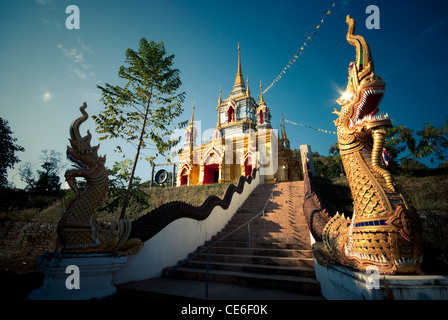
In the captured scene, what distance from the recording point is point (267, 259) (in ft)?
15.0

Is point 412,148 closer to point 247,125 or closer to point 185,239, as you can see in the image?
point 247,125

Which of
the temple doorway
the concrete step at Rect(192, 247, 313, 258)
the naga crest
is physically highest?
the temple doorway

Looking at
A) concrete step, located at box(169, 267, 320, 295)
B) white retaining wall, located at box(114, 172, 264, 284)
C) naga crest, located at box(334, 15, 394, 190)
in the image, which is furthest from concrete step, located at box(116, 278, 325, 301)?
naga crest, located at box(334, 15, 394, 190)

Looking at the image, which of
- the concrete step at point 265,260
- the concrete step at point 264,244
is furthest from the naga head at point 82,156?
the concrete step at point 264,244

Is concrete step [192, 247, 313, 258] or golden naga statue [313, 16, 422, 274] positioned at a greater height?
golden naga statue [313, 16, 422, 274]

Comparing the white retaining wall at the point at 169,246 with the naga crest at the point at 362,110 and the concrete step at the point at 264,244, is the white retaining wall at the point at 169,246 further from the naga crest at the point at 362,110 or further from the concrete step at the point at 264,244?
the naga crest at the point at 362,110

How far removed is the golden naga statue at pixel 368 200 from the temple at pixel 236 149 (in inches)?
563

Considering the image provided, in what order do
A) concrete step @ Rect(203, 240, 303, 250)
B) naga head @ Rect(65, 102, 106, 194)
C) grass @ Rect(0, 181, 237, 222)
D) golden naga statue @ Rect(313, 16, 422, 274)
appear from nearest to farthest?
golden naga statue @ Rect(313, 16, 422, 274) → naga head @ Rect(65, 102, 106, 194) → concrete step @ Rect(203, 240, 303, 250) → grass @ Rect(0, 181, 237, 222)

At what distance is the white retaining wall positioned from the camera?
13.1 feet

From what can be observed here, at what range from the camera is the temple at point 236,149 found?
19.7m

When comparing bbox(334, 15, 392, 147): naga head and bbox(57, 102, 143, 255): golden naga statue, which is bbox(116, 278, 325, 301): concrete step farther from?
bbox(334, 15, 392, 147): naga head

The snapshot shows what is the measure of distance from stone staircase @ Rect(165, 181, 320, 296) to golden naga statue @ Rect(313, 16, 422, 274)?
3.80 ft

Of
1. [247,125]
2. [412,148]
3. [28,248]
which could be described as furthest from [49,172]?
[412,148]
